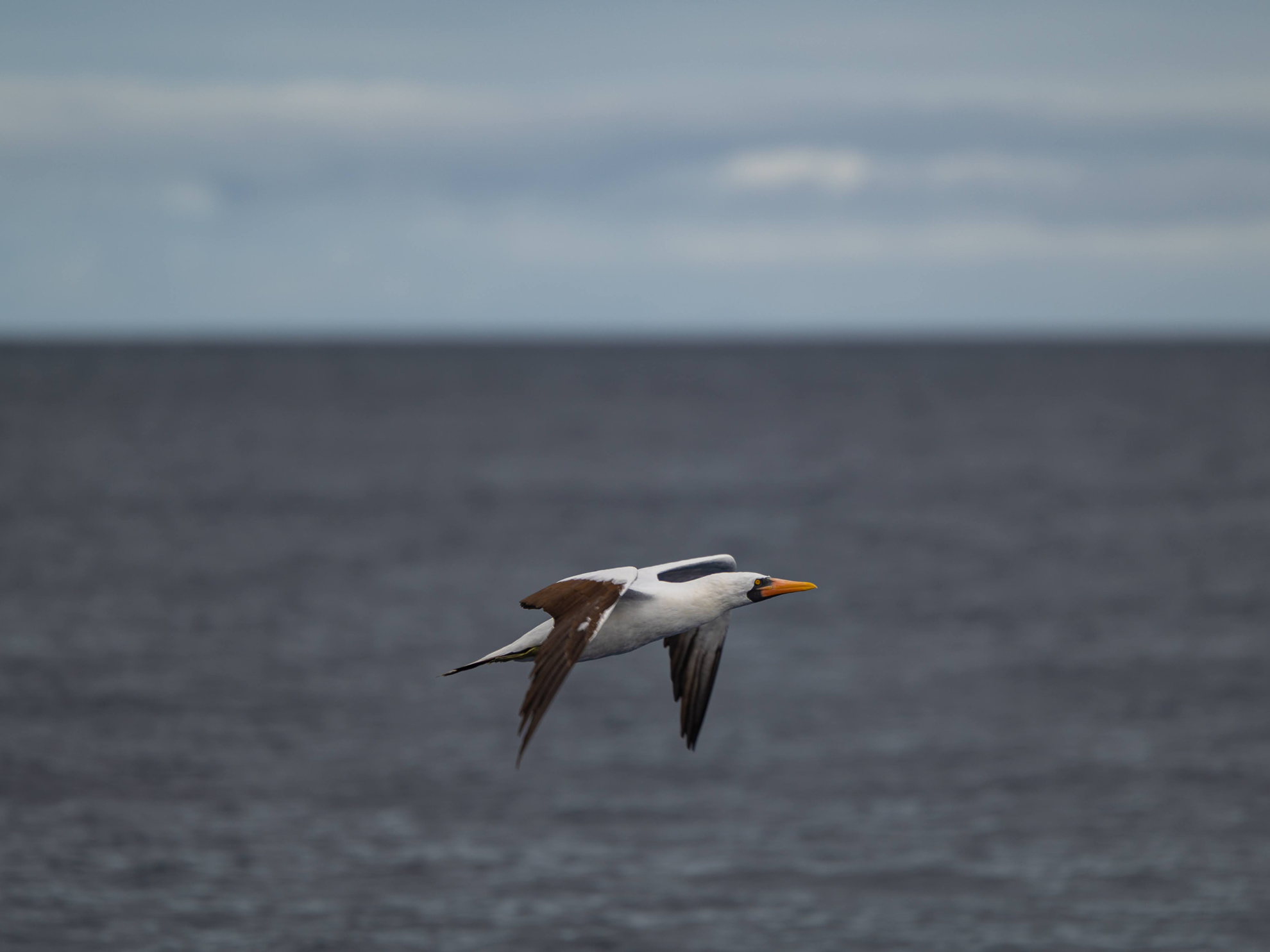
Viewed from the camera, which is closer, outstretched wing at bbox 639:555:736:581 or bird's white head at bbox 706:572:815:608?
bird's white head at bbox 706:572:815:608

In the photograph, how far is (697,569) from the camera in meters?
11.1

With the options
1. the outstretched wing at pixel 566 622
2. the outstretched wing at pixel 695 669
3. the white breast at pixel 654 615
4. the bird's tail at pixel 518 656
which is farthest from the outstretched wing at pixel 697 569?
the bird's tail at pixel 518 656

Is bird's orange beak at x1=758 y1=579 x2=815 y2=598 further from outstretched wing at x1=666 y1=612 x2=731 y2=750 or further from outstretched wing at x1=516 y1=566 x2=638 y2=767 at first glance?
outstretched wing at x1=666 y1=612 x2=731 y2=750

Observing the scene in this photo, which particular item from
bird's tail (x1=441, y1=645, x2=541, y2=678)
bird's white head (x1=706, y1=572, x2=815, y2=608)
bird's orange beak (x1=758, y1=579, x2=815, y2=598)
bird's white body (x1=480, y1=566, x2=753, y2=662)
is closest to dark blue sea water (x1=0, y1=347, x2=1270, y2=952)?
bird's tail (x1=441, y1=645, x2=541, y2=678)

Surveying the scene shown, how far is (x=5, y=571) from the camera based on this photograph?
7912 cm

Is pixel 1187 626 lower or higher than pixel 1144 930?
higher

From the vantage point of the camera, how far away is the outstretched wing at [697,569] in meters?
10.7

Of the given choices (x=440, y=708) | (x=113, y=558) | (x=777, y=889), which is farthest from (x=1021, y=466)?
(x=777, y=889)

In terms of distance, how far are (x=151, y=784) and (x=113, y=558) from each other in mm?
44445

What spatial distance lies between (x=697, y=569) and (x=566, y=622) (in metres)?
1.96

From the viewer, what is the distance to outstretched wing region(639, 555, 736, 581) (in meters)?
10.7

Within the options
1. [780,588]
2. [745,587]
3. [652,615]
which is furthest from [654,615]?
[780,588]

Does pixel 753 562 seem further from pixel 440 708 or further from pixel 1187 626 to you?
pixel 440 708

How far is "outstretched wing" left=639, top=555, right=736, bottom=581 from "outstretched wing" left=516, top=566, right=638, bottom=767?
738 millimetres
